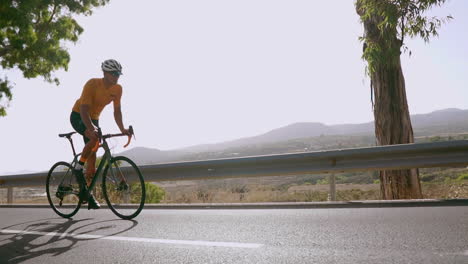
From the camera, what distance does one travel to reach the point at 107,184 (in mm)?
6027

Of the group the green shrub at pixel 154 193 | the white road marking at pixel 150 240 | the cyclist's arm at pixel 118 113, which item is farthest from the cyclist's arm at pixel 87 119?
the green shrub at pixel 154 193

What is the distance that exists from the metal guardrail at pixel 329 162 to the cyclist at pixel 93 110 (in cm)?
247

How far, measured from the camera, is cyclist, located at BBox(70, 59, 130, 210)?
5.81 metres

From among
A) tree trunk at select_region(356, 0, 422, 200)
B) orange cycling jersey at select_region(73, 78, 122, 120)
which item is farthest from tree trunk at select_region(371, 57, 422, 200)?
orange cycling jersey at select_region(73, 78, 122, 120)

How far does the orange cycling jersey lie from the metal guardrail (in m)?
2.61

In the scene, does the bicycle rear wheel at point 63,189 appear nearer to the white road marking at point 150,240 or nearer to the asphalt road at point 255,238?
the asphalt road at point 255,238

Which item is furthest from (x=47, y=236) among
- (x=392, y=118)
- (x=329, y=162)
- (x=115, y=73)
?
(x=392, y=118)

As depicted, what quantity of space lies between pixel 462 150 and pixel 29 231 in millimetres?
6312

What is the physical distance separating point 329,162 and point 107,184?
364cm

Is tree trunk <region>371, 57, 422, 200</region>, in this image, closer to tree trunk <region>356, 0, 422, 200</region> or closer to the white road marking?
tree trunk <region>356, 0, 422, 200</region>

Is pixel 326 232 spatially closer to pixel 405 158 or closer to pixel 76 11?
pixel 405 158

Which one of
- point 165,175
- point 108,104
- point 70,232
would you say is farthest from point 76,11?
point 70,232

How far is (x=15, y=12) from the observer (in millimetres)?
16906

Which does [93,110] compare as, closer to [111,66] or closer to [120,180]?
[111,66]
